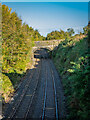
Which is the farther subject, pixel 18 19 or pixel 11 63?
pixel 18 19

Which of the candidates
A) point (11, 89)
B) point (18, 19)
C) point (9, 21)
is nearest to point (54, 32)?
point (18, 19)

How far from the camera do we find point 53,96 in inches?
604

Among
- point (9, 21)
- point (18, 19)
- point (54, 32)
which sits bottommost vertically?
point (9, 21)

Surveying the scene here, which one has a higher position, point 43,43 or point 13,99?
point 43,43

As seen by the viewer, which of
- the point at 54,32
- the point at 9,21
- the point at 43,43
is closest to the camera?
the point at 9,21

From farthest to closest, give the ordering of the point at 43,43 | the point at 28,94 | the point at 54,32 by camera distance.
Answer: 1. the point at 54,32
2. the point at 43,43
3. the point at 28,94

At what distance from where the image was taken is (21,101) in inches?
568

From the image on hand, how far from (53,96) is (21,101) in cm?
400

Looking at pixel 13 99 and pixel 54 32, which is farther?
pixel 54 32

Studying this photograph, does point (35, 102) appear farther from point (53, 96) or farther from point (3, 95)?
point (3, 95)

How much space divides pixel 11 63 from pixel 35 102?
1277 centimetres

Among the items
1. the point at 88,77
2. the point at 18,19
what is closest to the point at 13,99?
the point at 88,77

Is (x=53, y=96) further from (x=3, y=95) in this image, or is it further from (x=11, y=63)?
(x=11, y=63)

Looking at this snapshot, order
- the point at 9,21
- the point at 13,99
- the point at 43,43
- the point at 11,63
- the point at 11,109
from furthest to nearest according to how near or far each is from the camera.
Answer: the point at 43,43
the point at 9,21
the point at 11,63
the point at 13,99
the point at 11,109
